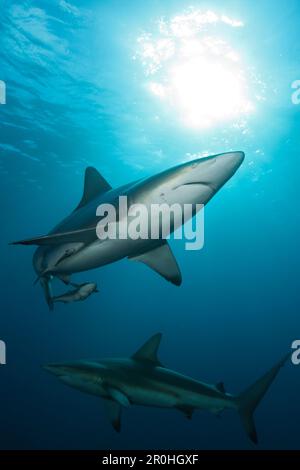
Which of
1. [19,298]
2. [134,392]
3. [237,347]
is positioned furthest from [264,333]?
[134,392]

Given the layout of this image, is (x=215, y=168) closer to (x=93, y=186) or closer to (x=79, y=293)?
(x=93, y=186)

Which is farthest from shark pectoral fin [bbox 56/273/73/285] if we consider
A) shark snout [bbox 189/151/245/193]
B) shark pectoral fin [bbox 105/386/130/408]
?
shark snout [bbox 189/151/245/193]

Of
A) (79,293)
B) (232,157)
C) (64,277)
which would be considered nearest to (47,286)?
(64,277)

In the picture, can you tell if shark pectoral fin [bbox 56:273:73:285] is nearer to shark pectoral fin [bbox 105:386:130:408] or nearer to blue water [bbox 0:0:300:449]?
shark pectoral fin [bbox 105:386:130:408]

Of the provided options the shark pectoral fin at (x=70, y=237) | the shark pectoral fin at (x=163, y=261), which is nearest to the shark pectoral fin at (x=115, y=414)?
the shark pectoral fin at (x=163, y=261)

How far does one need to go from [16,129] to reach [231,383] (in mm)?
49409

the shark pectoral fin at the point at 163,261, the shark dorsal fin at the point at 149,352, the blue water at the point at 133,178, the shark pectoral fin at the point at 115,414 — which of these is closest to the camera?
the shark pectoral fin at the point at 163,261

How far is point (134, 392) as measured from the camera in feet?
22.0

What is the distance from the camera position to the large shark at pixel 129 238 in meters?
3.52

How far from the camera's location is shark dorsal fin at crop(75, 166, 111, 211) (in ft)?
19.3

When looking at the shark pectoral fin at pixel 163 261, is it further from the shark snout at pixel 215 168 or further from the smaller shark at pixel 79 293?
the smaller shark at pixel 79 293

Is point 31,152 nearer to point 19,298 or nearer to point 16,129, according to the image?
point 16,129

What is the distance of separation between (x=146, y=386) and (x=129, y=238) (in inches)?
152

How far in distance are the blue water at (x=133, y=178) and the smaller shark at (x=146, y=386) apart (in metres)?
11.1
